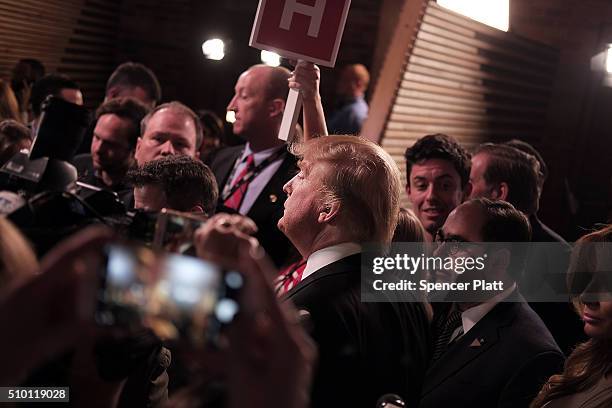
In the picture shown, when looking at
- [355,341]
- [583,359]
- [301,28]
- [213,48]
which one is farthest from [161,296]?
[213,48]

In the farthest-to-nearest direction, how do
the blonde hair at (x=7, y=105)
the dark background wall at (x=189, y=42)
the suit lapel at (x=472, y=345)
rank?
the dark background wall at (x=189, y=42) → the blonde hair at (x=7, y=105) → the suit lapel at (x=472, y=345)

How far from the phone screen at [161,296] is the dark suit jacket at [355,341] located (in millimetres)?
1241

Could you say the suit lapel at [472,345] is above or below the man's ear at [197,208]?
below

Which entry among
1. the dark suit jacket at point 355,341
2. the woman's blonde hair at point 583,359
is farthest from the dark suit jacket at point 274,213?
the woman's blonde hair at point 583,359

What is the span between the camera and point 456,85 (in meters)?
5.46

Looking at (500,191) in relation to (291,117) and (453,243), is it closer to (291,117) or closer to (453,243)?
(453,243)

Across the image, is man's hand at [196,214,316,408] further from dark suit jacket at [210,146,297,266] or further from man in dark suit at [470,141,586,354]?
dark suit jacket at [210,146,297,266]

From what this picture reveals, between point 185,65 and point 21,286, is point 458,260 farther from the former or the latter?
point 185,65

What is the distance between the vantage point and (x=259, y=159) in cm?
422

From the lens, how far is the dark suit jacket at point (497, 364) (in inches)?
103

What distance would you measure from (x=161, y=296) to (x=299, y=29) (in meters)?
2.38

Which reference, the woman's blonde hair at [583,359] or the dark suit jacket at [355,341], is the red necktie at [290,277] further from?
the woman's blonde hair at [583,359]

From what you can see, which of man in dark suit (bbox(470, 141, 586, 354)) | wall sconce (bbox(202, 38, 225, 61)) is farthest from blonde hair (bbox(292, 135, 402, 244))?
wall sconce (bbox(202, 38, 225, 61))

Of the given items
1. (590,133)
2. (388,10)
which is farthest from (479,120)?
(388,10)
